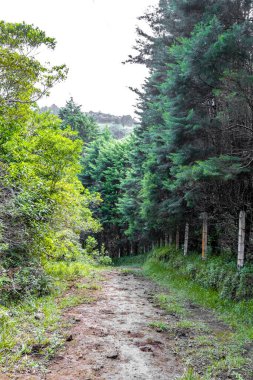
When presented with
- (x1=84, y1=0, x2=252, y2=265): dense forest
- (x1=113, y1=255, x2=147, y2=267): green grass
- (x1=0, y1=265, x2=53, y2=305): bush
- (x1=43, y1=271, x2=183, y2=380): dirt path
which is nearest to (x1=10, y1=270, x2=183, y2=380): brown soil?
(x1=43, y1=271, x2=183, y2=380): dirt path

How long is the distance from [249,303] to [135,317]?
2.62m

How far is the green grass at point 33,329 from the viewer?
4383 mm

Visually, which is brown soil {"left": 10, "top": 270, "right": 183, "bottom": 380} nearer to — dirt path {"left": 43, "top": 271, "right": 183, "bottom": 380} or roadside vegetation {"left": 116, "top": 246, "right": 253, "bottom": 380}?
dirt path {"left": 43, "top": 271, "right": 183, "bottom": 380}

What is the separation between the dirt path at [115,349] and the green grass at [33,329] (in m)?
0.27

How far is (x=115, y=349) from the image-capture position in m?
4.89

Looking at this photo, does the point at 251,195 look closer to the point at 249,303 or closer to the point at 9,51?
the point at 249,303

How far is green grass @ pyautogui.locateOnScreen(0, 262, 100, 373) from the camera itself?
4383mm

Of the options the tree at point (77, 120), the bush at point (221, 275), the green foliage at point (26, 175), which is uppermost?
the tree at point (77, 120)

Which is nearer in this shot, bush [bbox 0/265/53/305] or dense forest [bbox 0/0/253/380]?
dense forest [bbox 0/0/253/380]

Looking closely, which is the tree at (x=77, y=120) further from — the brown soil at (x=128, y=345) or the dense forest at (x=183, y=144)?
the brown soil at (x=128, y=345)

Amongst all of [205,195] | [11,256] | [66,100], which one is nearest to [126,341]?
[11,256]

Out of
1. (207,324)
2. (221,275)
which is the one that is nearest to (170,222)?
(221,275)

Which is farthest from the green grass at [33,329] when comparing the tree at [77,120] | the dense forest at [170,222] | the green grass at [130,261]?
the tree at [77,120]

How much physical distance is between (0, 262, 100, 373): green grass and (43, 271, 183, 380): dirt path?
269 mm
